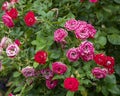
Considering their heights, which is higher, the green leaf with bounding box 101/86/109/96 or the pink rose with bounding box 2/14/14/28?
the pink rose with bounding box 2/14/14/28

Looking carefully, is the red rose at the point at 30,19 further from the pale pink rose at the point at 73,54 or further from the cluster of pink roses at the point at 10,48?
the pale pink rose at the point at 73,54

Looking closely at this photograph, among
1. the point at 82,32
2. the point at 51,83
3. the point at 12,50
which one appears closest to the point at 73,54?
the point at 82,32

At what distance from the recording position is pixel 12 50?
105 inches

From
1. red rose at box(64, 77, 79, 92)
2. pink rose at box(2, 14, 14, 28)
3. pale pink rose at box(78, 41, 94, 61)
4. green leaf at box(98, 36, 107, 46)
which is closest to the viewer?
red rose at box(64, 77, 79, 92)

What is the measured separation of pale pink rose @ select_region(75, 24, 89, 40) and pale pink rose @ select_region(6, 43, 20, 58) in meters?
0.42

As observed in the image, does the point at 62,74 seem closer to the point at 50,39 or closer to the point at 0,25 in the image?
the point at 50,39

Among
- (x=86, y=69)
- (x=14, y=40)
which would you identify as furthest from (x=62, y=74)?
(x=14, y=40)

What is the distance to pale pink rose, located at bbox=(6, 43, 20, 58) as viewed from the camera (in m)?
2.63

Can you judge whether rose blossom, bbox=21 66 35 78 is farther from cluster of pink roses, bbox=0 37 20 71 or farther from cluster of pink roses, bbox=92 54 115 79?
cluster of pink roses, bbox=92 54 115 79

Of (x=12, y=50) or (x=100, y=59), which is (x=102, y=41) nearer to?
(x=100, y=59)

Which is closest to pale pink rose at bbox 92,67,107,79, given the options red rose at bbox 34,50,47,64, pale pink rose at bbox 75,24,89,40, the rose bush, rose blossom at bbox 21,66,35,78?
the rose bush

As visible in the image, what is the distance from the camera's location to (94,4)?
3.11m

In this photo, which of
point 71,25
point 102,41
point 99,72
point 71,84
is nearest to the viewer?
point 71,84

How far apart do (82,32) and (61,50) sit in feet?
0.64
